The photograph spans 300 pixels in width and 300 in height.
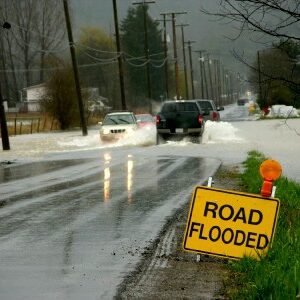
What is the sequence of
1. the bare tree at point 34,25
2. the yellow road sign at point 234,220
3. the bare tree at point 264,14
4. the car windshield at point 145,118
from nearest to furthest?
the yellow road sign at point 234,220 → the bare tree at point 264,14 → the car windshield at point 145,118 → the bare tree at point 34,25

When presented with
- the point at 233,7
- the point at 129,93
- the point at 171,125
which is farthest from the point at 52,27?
the point at 233,7

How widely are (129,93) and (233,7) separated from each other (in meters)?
108

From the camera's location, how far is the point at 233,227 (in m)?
7.01

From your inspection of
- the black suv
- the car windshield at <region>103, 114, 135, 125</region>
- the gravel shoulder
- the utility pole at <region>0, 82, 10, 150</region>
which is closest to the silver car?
the car windshield at <region>103, 114, 135, 125</region>

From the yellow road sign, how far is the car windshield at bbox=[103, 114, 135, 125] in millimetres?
24752

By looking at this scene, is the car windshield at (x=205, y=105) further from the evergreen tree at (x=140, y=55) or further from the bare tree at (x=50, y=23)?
the bare tree at (x=50, y=23)

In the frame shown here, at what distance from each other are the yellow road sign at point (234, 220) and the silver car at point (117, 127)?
24005 mm

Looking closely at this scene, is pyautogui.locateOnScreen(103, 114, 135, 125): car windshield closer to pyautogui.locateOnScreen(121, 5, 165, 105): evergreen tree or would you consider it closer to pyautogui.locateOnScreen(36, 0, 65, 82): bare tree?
pyautogui.locateOnScreen(121, 5, 165, 105): evergreen tree

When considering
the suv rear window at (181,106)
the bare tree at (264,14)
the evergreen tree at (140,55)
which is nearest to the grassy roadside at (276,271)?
the bare tree at (264,14)

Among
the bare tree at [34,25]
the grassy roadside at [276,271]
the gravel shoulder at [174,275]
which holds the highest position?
the bare tree at [34,25]

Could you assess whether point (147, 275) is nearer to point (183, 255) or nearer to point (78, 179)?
point (183, 255)

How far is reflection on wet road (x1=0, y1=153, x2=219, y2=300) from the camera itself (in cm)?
676

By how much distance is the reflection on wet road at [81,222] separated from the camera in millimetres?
6758

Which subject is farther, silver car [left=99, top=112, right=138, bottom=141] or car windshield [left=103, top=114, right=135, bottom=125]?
car windshield [left=103, top=114, right=135, bottom=125]
